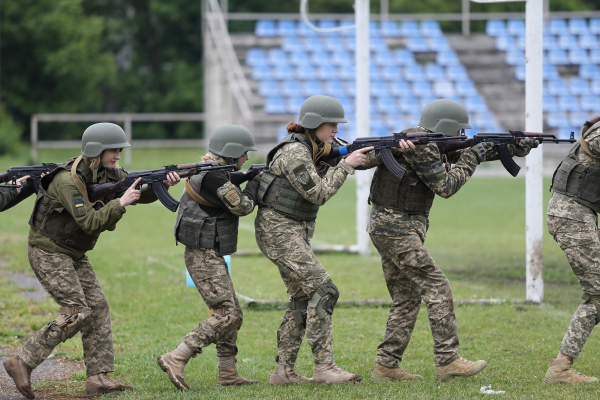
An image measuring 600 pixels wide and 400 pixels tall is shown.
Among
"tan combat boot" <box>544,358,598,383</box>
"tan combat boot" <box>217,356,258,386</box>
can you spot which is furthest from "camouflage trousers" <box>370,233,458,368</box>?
"tan combat boot" <box>217,356,258,386</box>

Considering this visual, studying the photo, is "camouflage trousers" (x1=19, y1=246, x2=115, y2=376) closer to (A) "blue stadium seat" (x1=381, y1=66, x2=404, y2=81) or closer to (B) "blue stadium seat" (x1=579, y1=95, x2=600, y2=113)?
(A) "blue stadium seat" (x1=381, y1=66, x2=404, y2=81)

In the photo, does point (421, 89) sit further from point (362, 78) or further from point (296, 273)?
point (296, 273)

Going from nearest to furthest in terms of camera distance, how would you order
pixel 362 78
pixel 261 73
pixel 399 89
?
pixel 362 78 → pixel 399 89 → pixel 261 73

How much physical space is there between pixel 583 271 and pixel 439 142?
4.98 ft

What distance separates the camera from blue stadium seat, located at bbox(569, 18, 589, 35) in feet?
115

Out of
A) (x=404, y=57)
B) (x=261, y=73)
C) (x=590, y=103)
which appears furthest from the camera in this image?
(x=404, y=57)

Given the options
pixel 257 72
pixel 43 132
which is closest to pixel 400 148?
pixel 257 72

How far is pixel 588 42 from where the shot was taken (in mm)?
34656

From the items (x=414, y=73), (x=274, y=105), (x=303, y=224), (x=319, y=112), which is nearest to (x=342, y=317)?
(x=303, y=224)

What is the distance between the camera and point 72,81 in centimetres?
3919

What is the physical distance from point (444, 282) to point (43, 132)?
118ft

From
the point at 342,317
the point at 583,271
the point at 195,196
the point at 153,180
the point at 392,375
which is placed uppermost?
the point at 153,180

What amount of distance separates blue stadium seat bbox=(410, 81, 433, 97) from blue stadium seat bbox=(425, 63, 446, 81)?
1.55 feet

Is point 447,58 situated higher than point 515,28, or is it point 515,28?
point 515,28
